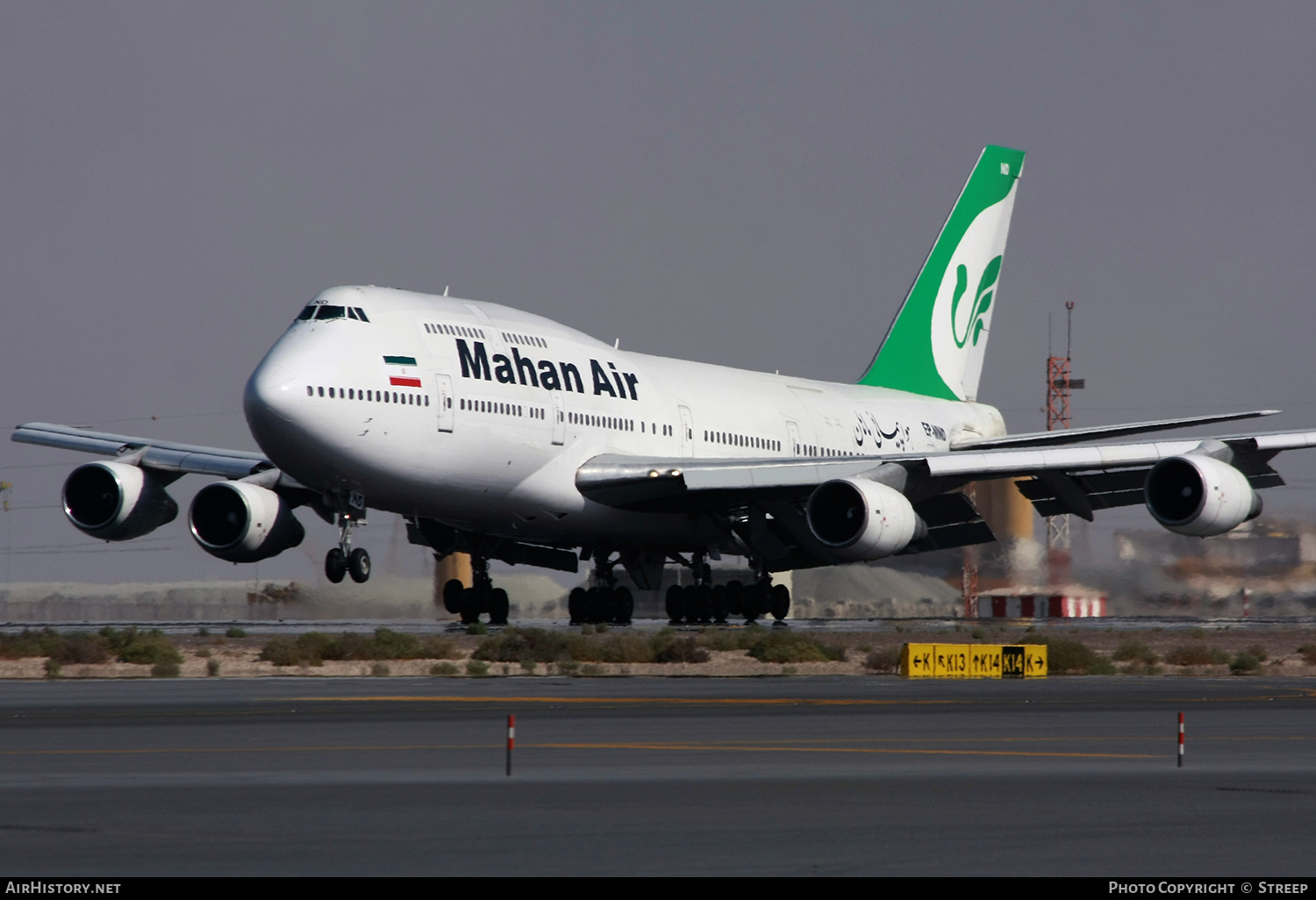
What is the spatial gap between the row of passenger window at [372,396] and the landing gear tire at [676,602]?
36.5 feet

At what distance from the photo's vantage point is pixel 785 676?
100ft

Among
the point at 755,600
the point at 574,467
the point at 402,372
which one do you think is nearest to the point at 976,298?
the point at 755,600

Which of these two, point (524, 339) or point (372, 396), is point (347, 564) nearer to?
point (372, 396)

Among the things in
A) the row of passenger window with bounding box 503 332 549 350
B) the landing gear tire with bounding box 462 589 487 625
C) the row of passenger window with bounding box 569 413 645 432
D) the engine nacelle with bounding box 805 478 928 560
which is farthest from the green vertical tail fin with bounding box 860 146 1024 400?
the row of passenger window with bounding box 503 332 549 350

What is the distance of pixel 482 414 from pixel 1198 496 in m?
15.0

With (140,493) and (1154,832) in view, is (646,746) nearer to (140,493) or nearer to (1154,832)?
(1154,832)

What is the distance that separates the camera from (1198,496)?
3753cm

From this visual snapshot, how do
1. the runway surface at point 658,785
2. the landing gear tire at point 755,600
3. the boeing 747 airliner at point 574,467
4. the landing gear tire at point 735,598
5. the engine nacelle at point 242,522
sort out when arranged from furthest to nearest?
the landing gear tire at point 735,598
the landing gear tire at point 755,600
the engine nacelle at point 242,522
the boeing 747 airliner at point 574,467
the runway surface at point 658,785

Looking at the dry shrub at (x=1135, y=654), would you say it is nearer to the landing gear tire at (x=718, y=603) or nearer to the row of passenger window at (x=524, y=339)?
the landing gear tire at (x=718, y=603)

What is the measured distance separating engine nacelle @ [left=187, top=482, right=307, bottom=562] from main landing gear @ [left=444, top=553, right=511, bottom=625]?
5089mm

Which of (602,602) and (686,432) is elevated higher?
(686,432)

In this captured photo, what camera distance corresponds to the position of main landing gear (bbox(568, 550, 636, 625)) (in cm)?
4381

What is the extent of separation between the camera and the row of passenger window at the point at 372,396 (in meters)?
33.6

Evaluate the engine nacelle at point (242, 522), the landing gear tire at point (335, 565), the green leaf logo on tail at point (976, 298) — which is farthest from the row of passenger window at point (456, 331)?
the green leaf logo on tail at point (976, 298)
